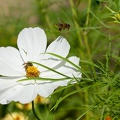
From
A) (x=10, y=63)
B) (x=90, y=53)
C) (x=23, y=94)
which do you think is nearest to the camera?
(x=23, y=94)

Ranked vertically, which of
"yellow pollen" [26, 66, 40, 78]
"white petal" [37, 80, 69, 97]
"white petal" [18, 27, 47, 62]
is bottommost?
"white petal" [37, 80, 69, 97]

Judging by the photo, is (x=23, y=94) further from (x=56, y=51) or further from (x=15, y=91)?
(x=56, y=51)

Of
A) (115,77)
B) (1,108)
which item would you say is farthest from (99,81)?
(1,108)

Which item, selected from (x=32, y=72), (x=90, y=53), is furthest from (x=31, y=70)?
(x=90, y=53)

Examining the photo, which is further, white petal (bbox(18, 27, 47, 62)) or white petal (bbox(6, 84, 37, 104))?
white petal (bbox(18, 27, 47, 62))

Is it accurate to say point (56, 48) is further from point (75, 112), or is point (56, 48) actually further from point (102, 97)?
point (75, 112)

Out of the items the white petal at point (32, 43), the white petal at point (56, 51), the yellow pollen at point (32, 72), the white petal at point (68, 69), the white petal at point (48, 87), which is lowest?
the white petal at point (48, 87)

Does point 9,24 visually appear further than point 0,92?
Yes
